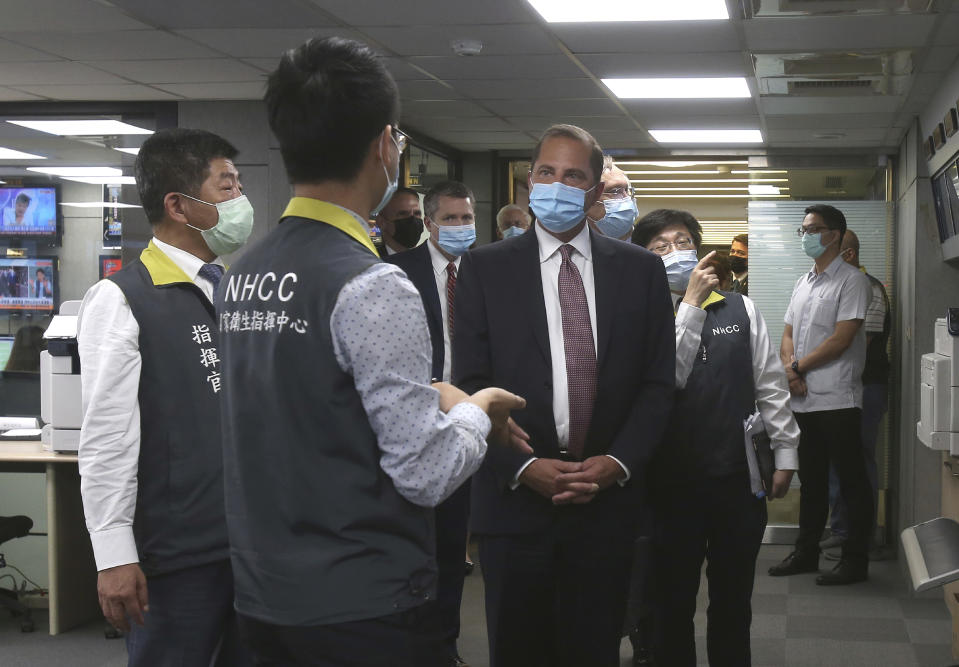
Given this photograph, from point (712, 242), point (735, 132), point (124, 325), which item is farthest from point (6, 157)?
point (712, 242)

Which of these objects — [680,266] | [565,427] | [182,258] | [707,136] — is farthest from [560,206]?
[707,136]

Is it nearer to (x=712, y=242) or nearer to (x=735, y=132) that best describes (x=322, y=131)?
(x=735, y=132)

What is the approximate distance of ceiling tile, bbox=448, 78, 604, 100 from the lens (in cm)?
559

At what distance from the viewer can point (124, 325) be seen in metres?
2.03

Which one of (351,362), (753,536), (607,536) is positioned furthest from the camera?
(753,536)

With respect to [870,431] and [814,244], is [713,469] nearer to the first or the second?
[814,244]

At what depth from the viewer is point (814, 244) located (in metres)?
5.56

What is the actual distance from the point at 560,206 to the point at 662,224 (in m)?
0.81

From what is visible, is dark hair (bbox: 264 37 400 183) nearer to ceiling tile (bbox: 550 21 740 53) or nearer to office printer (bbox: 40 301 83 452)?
ceiling tile (bbox: 550 21 740 53)

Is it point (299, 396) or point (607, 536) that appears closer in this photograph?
point (299, 396)

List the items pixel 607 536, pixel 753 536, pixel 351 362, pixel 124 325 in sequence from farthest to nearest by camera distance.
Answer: pixel 753 536 < pixel 607 536 < pixel 124 325 < pixel 351 362

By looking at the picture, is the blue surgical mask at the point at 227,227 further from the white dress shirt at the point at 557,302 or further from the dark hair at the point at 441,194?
the dark hair at the point at 441,194

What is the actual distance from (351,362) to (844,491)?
4.53m

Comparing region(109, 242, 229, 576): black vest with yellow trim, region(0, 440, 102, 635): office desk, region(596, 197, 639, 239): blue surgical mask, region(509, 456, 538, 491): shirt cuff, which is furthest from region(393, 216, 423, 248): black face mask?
region(109, 242, 229, 576): black vest with yellow trim
